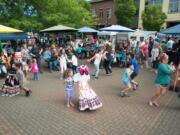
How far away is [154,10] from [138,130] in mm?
31551

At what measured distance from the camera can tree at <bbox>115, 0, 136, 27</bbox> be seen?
3725 cm

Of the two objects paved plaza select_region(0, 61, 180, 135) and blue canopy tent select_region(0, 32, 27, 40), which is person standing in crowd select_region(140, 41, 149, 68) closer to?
paved plaza select_region(0, 61, 180, 135)

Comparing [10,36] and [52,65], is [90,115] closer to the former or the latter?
[52,65]

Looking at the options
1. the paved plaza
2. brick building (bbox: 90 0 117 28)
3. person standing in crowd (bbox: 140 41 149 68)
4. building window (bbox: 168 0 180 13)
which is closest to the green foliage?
A: person standing in crowd (bbox: 140 41 149 68)

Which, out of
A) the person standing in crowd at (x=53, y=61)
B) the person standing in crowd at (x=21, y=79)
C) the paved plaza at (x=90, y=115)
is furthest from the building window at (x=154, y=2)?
the person standing in crowd at (x=21, y=79)

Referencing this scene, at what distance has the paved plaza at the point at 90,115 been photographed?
5.50 m

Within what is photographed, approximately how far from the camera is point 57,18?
22719 millimetres

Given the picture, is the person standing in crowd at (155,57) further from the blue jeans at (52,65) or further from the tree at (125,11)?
the tree at (125,11)

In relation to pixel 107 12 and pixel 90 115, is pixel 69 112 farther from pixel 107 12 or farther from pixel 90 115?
pixel 107 12

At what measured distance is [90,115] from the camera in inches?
254

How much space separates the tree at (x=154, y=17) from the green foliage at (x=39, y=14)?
1344 cm

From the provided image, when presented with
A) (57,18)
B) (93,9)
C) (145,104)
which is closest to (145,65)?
(145,104)

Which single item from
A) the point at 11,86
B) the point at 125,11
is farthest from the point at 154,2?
the point at 11,86

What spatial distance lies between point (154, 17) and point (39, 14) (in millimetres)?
19064
